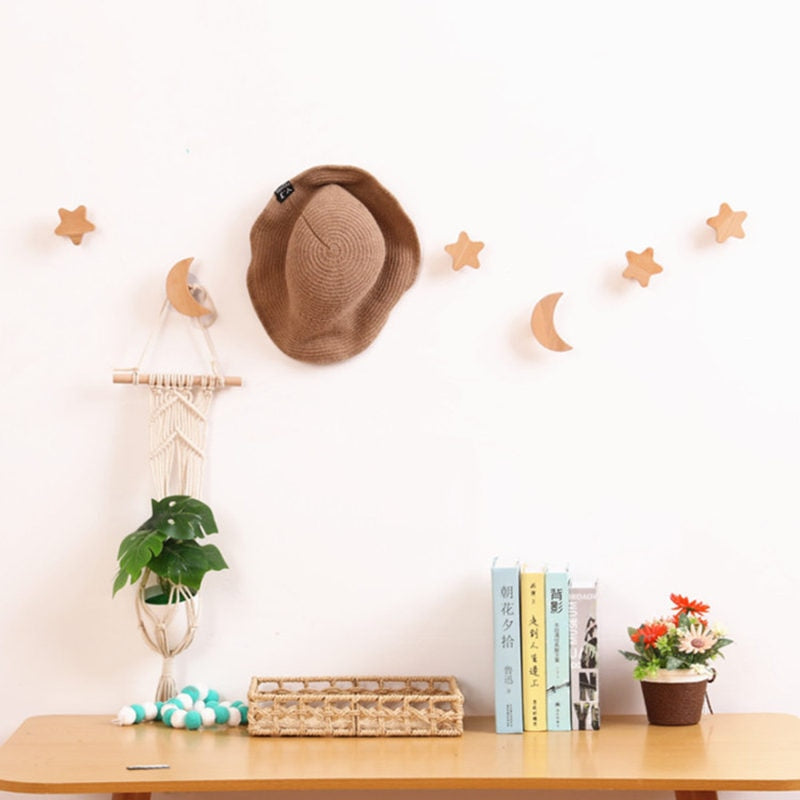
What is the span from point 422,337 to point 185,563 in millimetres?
498

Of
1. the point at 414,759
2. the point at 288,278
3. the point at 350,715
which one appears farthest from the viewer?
the point at 288,278

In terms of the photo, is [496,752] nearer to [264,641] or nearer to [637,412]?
[264,641]

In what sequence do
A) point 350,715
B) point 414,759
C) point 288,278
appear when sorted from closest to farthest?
point 414,759 → point 350,715 → point 288,278

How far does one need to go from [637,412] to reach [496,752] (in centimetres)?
57

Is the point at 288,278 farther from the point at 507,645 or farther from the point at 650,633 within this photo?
the point at 650,633

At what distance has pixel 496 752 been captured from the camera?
1429mm

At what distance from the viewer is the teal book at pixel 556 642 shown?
1534mm

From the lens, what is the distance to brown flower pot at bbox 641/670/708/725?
60.3 inches

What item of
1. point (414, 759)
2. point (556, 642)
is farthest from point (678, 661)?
point (414, 759)

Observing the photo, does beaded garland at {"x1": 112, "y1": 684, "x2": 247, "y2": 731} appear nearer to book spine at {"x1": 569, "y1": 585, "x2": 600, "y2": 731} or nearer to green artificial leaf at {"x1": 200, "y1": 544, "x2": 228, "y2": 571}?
green artificial leaf at {"x1": 200, "y1": 544, "x2": 228, "y2": 571}

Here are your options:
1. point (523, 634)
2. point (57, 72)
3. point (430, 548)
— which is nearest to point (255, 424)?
point (430, 548)

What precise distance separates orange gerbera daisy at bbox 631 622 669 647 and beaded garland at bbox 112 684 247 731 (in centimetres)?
58

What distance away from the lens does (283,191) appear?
65.7 inches

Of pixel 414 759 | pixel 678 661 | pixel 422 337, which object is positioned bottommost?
pixel 414 759
